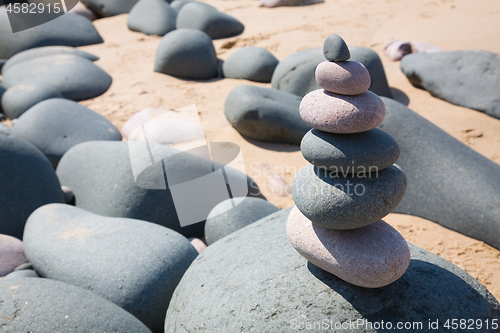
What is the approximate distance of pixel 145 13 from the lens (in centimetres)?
957

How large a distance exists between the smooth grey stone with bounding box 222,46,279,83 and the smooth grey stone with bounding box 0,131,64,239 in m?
3.97

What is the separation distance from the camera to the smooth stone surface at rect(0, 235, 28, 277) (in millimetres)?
2648

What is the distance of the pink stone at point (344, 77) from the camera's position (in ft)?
5.15

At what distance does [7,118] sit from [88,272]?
4.57 meters

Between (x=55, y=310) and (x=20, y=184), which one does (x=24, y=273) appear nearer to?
(x=55, y=310)

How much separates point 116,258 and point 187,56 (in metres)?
5.10

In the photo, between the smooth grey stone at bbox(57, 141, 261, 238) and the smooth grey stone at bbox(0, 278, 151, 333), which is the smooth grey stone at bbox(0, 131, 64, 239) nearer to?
the smooth grey stone at bbox(57, 141, 261, 238)

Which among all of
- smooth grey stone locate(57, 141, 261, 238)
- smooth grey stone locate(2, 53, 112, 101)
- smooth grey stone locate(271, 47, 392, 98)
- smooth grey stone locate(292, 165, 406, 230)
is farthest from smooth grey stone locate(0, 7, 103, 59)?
smooth grey stone locate(292, 165, 406, 230)

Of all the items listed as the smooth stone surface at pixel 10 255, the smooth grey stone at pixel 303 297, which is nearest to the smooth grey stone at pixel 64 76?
the smooth stone surface at pixel 10 255

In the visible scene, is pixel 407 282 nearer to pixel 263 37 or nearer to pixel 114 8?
pixel 263 37

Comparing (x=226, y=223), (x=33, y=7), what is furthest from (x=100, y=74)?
(x=226, y=223)

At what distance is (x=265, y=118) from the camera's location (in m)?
4.78

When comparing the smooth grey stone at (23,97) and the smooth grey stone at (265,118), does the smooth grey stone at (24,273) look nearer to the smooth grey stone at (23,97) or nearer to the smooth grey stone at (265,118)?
the smooth grey stone at (265,118)

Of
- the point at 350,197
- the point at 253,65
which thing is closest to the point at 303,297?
the point at 350,197
